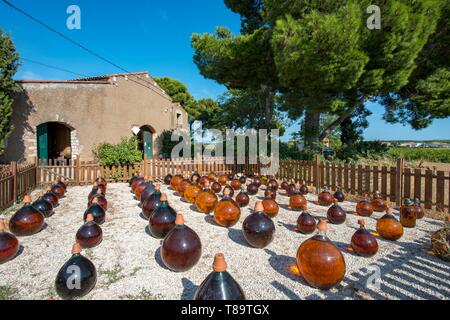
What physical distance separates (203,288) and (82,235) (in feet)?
8.85

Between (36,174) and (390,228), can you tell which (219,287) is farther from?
(36,174)

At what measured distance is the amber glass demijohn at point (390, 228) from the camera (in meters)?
4.43

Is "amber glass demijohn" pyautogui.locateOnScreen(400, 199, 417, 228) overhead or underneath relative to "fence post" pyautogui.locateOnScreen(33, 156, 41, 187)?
underneath

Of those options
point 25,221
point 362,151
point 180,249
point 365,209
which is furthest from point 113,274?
point 362,151

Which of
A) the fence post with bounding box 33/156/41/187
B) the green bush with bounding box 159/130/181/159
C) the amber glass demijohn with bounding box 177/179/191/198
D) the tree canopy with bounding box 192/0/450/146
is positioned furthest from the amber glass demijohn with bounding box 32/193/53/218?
the green bush with bounding box 159/130/181/159

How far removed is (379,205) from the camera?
633cm

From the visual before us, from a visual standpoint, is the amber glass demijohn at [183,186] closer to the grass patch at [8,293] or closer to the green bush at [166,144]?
the grass patch at [8,293]

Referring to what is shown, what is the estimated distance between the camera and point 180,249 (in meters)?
3.23

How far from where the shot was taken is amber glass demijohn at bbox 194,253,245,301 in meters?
2.22

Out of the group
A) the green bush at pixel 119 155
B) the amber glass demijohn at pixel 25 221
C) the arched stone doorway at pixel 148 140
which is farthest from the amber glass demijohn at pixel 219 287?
the arched stone doorway at pixel 148 140

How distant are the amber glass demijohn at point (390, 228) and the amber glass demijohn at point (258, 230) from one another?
201cm

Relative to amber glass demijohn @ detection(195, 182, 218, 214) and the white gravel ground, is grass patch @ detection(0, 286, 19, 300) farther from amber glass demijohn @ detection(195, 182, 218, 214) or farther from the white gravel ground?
amber glass demijohn @ detection(195, 182, 218, 214)

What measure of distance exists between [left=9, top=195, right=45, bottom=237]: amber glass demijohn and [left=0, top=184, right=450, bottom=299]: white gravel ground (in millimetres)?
150
